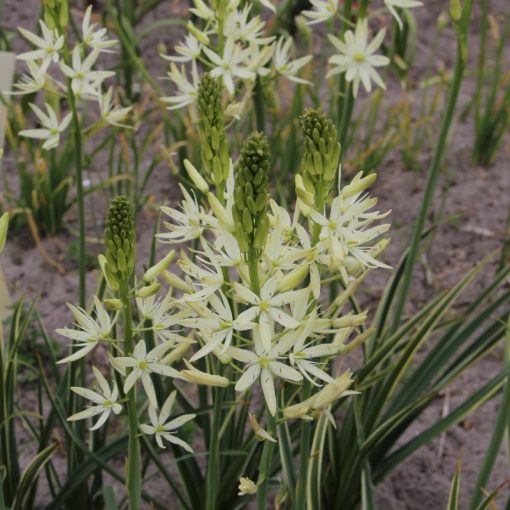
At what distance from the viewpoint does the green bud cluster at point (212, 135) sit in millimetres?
1567

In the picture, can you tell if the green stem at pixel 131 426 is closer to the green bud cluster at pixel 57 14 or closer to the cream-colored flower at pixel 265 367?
the cream-colored flower at pixel 265 367

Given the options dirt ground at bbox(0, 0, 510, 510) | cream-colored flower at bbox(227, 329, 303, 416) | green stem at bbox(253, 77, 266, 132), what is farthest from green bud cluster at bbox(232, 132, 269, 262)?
dirt ground at bbox(0, 0, 510, 510)

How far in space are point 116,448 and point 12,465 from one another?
0.33 m

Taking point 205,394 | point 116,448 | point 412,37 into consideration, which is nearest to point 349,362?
point 205,394

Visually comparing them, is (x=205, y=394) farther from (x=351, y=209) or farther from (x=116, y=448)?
(x=351, y=209)

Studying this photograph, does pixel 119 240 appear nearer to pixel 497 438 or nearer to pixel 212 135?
pixel 212 135

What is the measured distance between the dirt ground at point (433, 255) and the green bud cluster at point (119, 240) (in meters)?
1.42

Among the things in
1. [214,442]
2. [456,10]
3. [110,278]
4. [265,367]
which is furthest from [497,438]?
[456,10]

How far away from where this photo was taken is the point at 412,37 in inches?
176

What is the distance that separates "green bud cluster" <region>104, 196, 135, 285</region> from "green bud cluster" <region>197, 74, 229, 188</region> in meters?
0.17

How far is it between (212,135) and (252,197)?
0.90 feet

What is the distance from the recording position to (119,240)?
150 cm

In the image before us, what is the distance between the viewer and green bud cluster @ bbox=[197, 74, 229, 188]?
157cm

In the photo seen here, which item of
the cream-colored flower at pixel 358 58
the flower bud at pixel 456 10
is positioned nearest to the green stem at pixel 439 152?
the flower bud at pixel 456 10
